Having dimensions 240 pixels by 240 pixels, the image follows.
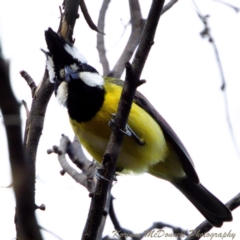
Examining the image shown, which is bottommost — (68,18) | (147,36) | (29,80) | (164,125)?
(147,36)

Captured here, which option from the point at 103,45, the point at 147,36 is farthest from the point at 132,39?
the point at 147,36

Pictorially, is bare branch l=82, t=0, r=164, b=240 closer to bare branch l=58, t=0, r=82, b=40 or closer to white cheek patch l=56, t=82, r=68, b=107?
bare branch l=58, t=0, r=82, b=40

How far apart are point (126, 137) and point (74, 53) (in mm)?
683

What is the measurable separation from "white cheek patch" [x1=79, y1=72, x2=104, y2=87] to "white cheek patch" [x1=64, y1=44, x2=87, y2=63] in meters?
0.10

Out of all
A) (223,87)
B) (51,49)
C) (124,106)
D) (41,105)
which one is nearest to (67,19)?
(51,49)

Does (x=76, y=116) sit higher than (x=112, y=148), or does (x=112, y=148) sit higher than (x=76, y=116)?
(x=76, y=116)

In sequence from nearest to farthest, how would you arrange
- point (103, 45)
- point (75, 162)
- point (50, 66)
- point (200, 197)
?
point (50, 66) → point (75, 162) → point (103, 45) → point (200, 197)

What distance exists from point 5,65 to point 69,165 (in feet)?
8.92

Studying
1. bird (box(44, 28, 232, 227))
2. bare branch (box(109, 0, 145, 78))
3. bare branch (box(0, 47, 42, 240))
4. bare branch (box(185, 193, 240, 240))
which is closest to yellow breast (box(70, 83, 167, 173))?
bird (box(44, 28, 232, 227))

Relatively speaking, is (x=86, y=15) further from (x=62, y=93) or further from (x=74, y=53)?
(x=62, y=93)

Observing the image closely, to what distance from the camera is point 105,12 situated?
4008mm

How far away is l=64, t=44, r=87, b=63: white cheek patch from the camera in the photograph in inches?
126

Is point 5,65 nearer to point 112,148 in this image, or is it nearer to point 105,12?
point 112,148

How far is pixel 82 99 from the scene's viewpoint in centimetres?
338
